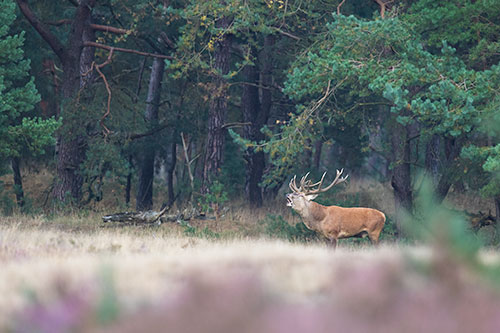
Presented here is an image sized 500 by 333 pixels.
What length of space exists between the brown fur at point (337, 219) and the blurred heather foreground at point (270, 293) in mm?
3718

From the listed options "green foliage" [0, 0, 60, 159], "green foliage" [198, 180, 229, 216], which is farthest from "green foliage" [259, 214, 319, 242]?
"green foliage" [0, 0, 60, 159]

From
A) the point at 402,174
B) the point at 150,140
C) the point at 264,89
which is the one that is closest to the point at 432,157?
the point at 402,174

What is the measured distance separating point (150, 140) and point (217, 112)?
5.00 m

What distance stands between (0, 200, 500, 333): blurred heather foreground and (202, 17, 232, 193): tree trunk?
1088 cm

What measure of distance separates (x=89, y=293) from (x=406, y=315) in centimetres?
302

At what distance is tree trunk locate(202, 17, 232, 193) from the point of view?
18805mm

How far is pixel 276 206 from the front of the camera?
70.9 feet

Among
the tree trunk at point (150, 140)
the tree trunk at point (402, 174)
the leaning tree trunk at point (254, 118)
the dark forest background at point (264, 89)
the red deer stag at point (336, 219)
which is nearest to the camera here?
the red deer stag at point (336, 219)

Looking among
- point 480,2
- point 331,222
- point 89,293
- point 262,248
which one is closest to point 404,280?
point 89,293

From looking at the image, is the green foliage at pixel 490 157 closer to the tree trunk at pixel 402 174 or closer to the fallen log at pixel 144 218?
the tree trunk at pixel 402 174

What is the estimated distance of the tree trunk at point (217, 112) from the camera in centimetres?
1880

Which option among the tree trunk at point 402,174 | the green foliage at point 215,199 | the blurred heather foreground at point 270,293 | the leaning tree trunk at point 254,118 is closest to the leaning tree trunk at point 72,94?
the green foliage at point 215,199

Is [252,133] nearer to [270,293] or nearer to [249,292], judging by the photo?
[270,293]

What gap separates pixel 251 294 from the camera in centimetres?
589
